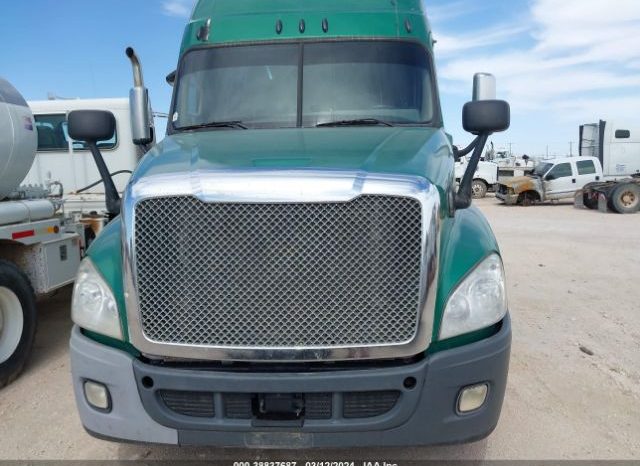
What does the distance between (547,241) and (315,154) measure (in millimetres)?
10901

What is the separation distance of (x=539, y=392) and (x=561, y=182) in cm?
2045

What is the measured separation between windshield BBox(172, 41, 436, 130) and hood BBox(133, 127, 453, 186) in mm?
300

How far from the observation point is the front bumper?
2408 mm

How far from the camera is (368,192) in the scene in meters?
2.35

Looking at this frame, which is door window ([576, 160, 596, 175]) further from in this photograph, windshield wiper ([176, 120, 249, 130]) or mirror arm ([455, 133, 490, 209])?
windshield wiper ([176, 120, 249, 130])

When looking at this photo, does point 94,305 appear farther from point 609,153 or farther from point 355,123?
point 609,153

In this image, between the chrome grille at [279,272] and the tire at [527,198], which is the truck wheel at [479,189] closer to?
the tire at [527,198]

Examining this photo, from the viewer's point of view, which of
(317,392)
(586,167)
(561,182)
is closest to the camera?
(317,392)

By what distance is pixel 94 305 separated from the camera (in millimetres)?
2633

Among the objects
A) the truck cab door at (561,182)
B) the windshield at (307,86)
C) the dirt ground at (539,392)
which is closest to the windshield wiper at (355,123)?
the windshield at (307,86)

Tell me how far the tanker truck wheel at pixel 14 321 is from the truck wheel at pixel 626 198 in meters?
19.7

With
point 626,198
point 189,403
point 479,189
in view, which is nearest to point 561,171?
point 626,198

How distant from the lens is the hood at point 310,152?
2521 mm

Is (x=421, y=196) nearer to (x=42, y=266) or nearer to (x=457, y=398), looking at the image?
(x=457, y=398)
